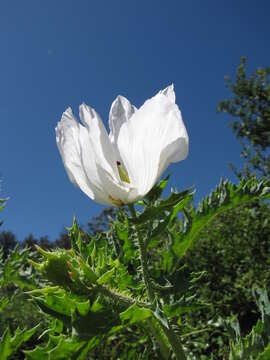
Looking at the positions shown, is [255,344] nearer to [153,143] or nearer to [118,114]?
[153,143]

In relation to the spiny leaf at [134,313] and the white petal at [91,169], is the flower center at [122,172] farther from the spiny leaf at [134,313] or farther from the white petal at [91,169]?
the spiny leaf at [134,313]

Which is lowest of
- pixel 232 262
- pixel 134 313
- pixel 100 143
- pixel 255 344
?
pixel 255 344

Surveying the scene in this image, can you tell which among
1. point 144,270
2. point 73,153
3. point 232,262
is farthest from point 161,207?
point 232,262

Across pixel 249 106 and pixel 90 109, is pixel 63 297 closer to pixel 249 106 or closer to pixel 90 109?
pixel 90 109

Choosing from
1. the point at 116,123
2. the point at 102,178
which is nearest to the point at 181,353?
the point at 102,178

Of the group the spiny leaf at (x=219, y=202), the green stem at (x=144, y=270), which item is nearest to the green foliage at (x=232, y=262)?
the spiny leaf at (x=219, y=202)

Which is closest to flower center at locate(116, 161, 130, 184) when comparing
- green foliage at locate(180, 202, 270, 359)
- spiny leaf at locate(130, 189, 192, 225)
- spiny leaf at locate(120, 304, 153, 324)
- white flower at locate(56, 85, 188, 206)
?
white flower at locate(56, 85, 188, 206)

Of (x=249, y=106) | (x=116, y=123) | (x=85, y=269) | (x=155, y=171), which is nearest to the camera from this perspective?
(x=85, y=269)
